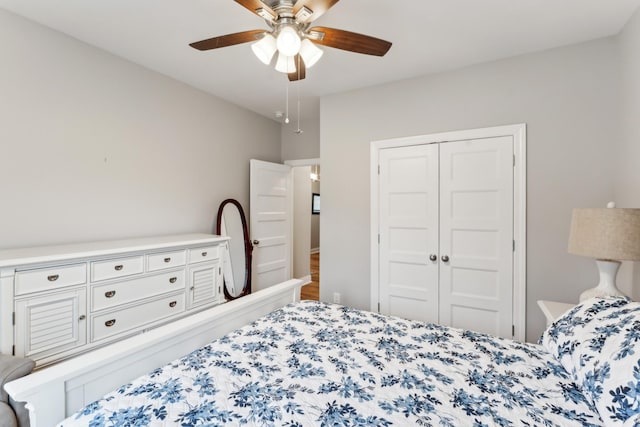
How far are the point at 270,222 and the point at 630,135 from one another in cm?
352

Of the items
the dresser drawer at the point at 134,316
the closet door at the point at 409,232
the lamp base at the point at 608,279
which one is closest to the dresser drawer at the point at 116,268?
the dresser drawer at the point at 134,316

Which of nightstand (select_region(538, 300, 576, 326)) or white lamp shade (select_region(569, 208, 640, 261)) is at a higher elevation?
white lamp shade (select_region(569, 208, 640, 261))

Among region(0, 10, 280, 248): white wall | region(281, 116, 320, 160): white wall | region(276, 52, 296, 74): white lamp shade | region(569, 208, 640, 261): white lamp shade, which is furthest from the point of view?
region(281, 116, 320, 160): white wall

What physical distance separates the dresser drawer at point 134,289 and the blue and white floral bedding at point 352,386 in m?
1.15

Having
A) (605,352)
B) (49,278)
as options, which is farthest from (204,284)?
(605,352)

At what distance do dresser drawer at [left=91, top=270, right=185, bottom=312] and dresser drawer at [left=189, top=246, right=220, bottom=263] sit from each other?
0.52 ft

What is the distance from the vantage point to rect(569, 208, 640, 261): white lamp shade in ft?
5.16

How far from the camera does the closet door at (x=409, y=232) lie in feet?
9.37

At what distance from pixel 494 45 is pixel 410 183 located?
4.21 feet

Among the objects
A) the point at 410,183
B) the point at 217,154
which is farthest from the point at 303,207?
the point at 410,183

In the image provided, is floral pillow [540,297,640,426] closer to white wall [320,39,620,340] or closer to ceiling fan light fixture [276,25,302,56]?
white wall [320,39,620,340]

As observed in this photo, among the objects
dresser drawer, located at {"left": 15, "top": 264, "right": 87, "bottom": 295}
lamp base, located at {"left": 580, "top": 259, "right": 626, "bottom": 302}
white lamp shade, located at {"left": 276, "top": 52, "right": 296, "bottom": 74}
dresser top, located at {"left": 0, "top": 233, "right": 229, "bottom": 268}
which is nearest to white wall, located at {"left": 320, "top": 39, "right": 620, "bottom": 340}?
lamp base, located at {"left": 580, "top": 259, "right": 626, "bottom": 302}

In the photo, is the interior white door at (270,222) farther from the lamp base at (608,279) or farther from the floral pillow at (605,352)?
the lamp base at (608,279)

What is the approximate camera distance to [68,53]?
228cm
